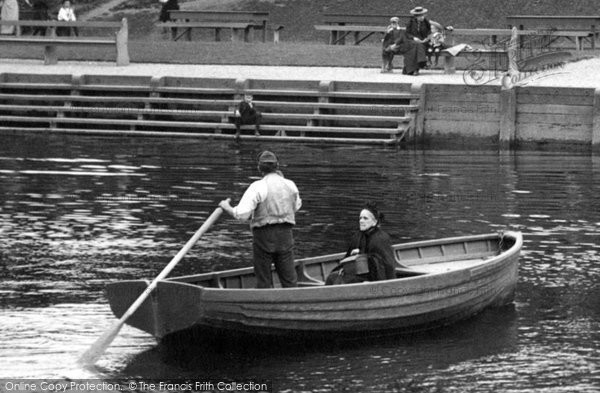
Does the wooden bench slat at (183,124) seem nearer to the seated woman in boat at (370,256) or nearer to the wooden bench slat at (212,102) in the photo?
the wooden bench slat at (212,102)

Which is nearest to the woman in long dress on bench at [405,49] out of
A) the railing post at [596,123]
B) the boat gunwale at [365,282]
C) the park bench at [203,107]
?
the park bench at [203,107]

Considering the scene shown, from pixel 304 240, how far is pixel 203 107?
15120 millimetres

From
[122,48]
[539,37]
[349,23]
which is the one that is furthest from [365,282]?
[349,23]

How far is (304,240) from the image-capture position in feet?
70.0

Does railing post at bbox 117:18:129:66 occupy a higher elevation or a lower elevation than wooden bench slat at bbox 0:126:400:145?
higher

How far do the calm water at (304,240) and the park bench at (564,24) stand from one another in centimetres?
800

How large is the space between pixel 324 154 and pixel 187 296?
61.4ft

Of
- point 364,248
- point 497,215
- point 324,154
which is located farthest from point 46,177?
point 364,248

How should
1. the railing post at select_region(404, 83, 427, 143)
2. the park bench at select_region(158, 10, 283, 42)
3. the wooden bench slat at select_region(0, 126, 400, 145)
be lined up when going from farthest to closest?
the park bench at select_region(158, 10, 283, 42) → the wooden bench slat at select_region(0, 126, 400, 145) → the railing post at select_region(404, 83, 427, 143)

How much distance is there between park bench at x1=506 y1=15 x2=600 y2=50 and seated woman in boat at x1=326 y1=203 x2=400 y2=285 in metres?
24.3

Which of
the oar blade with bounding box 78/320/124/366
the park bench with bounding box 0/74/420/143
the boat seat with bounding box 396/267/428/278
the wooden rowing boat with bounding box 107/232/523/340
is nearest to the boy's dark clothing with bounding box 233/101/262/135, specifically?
the park bench with bounding box 0/74/420/143

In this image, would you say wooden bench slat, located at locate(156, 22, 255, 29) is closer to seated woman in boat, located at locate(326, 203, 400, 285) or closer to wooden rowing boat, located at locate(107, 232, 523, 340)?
wooden rowing boat, located at locate(107, 232, 523, 340)

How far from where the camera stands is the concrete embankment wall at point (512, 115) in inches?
1284

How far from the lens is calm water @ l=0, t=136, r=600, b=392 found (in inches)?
554
